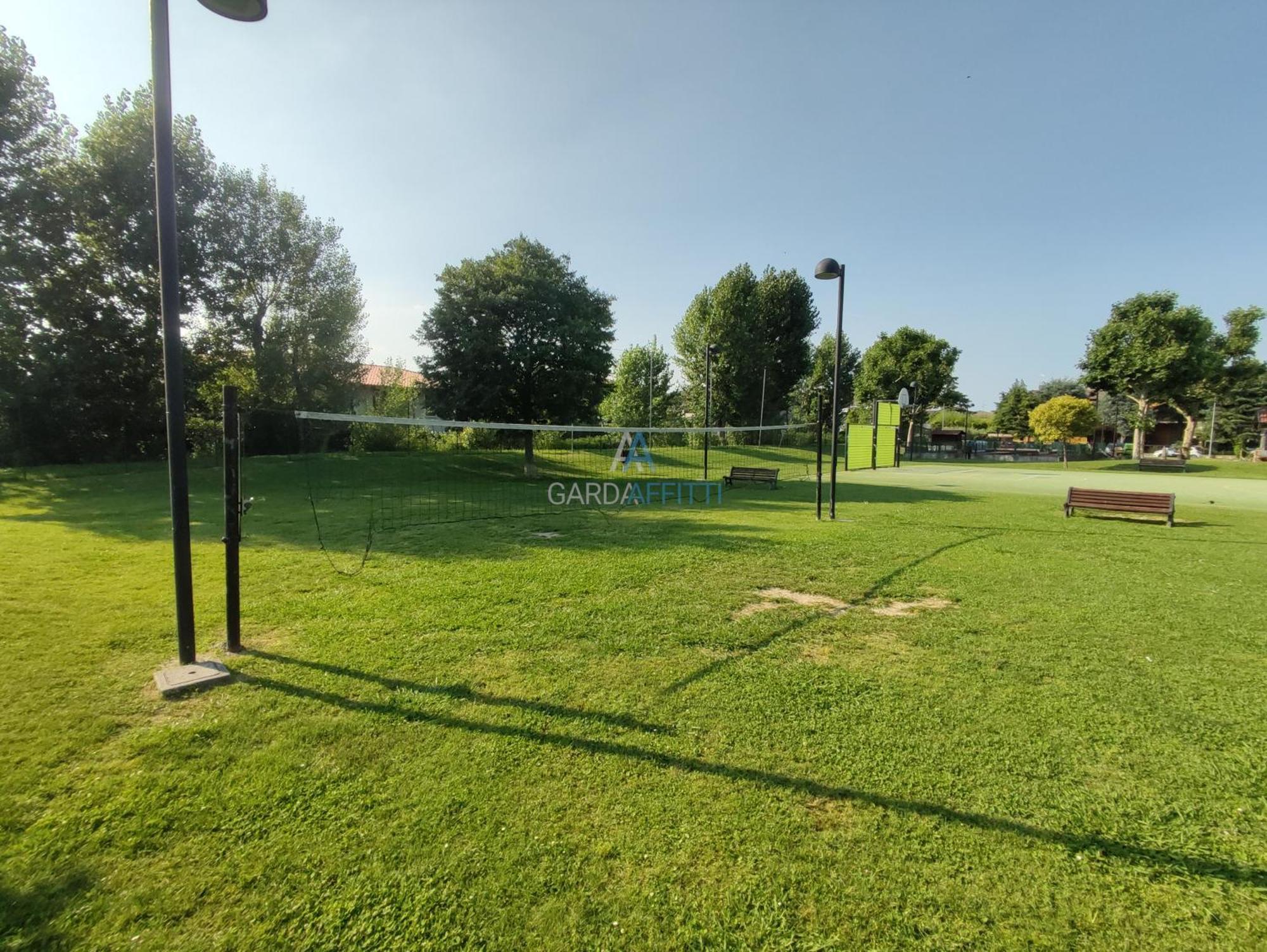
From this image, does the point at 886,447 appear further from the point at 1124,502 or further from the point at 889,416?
the point at 1124,502

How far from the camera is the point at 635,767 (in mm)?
2701

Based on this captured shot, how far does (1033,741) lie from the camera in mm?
2971

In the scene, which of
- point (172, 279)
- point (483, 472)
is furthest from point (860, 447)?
point (172, 279)

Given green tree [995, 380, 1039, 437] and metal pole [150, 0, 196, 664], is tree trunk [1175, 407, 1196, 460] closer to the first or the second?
green tree [995, 380, 1039, 437]

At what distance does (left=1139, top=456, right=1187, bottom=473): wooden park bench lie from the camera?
3089cm

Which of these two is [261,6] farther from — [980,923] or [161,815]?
[980,923]

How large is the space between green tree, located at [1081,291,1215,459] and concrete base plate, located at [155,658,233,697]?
1965 inches

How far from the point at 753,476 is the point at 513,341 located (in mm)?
9563

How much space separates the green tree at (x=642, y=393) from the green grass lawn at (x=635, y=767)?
37.7 meters

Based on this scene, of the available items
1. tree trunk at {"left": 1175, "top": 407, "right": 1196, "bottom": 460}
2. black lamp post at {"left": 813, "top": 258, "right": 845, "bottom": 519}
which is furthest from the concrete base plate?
tree trunk at {"left": 1175, "top": 407, "right": 1196, "bottom": 460}

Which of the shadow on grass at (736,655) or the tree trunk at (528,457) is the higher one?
the tree trunk at (528,457)

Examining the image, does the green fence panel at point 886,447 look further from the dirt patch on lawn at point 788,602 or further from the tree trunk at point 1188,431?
the dirt patch on lawn at point 788,602

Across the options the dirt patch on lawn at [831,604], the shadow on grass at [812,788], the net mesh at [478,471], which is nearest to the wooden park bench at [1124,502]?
the net mesh at [478,471]

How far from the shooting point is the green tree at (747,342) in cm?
3956
